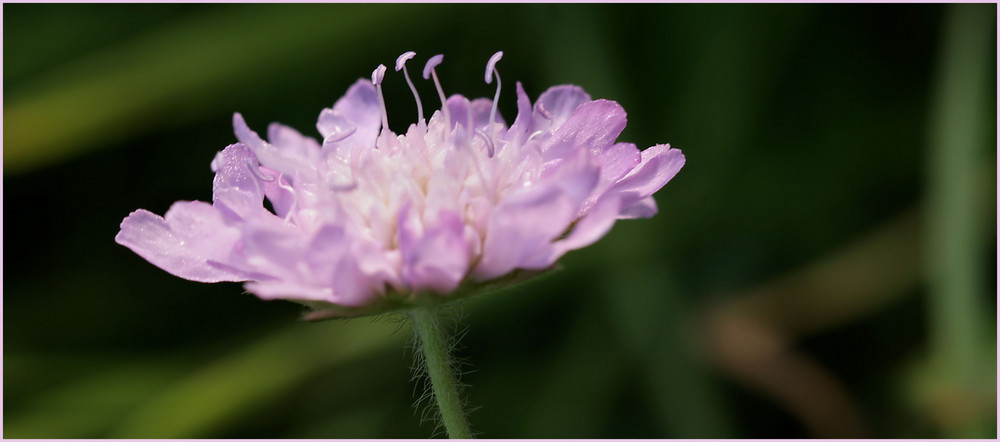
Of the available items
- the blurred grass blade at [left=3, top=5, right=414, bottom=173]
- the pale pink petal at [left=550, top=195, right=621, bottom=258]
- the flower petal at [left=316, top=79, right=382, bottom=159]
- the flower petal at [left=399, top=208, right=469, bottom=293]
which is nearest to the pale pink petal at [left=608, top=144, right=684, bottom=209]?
the pale pink petal at [left=550, top=195, right=621, bottom=258]

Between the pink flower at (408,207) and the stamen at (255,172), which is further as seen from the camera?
the stamen at (255,172)

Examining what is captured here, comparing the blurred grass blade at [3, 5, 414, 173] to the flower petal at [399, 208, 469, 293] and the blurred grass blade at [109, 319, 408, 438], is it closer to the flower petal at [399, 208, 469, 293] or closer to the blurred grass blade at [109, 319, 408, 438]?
the blurred grass blade at [109, 319, 408, 438]

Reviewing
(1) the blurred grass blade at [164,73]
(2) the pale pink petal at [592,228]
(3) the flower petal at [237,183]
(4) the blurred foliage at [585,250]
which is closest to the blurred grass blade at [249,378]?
(4) the blurred foliage at [585,250]

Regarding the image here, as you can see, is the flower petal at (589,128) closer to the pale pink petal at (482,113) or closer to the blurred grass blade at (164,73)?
the pale pink petal at (482,113)

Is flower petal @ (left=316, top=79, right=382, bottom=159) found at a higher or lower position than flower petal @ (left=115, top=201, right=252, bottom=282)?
higher

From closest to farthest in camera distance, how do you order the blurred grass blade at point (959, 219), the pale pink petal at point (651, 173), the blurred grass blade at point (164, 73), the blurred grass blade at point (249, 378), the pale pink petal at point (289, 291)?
the pale pink petal at point (289, 291) → the pale pink petal at point (651, 173) → the blurred grass blade at point (959, 219) → the blurred grass blade at point (249, 378) → the blurred grass blade at point (164, 73)

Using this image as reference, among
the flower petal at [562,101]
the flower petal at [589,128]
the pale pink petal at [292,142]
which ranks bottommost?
the flower petal at [589,128]

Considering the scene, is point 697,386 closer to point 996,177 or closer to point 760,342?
point 760,342
